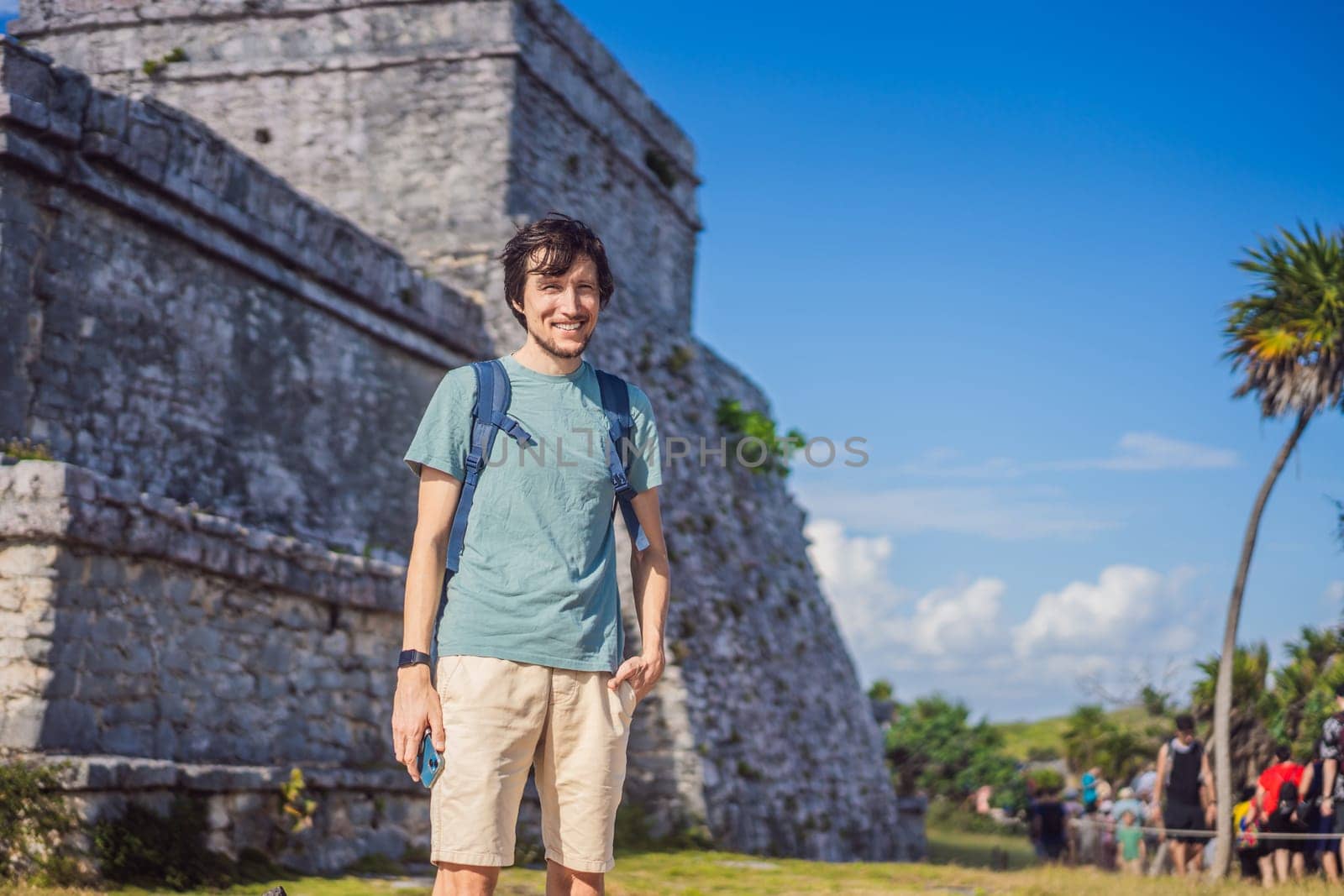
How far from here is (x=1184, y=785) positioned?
10055mm

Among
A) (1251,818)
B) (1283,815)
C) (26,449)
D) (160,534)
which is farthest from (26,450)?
(1251,818)

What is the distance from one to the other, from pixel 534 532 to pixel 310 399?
7966 millimetres

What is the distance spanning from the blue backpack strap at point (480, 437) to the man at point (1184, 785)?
27.5 ft

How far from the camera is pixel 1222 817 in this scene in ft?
31.5

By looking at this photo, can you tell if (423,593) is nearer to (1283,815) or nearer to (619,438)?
(619,438)

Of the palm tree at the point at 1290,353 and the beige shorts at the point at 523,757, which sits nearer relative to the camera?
the beige shorts at the point at 523,757

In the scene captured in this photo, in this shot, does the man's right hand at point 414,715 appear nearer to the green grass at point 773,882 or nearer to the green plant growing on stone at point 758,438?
the green grass at point 773,882

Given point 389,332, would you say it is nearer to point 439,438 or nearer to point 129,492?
point 129,492

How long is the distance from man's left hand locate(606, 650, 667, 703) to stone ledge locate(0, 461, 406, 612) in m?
3.86

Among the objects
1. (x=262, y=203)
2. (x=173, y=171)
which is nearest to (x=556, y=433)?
(x=173, y=171)

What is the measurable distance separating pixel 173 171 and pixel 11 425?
2.27 m

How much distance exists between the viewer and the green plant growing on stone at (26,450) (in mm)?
6914

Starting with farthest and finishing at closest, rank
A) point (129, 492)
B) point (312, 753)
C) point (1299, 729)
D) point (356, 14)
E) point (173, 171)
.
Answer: point (1299, 729), point (356, 14), point (173, 171), point (312, 753), point (129, 492)

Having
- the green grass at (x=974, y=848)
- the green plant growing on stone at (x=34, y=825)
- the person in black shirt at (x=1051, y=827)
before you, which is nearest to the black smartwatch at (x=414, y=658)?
the green plant growing on stone at (x=34, y=825)
